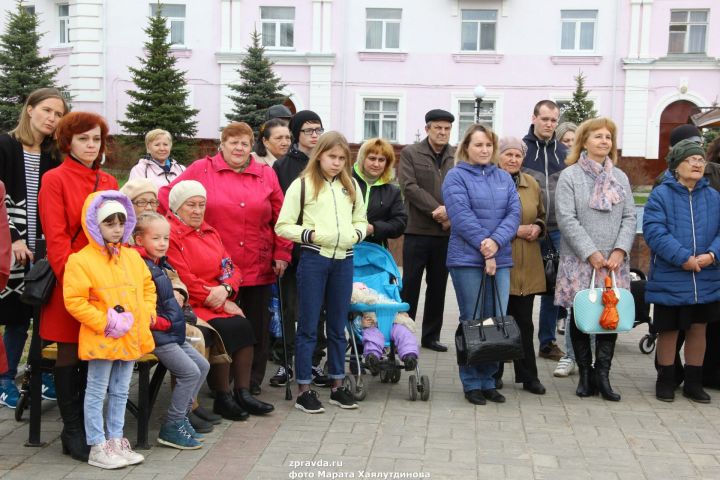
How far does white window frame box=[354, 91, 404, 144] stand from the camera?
29.3 meters

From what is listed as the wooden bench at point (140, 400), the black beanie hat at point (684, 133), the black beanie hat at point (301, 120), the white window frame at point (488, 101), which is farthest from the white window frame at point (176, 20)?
the wooden bench at point (140, 400)

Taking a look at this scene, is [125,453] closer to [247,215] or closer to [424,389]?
[247,215]

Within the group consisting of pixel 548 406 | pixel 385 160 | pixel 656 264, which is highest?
pixel 385 160

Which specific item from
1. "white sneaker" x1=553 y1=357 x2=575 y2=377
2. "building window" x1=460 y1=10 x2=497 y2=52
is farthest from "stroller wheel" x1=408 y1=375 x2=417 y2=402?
"building window" x1=460 y1=10 x2=497 y2=52

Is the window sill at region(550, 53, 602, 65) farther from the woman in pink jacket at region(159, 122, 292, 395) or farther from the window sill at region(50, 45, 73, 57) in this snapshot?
the woman in pink jacket at region(159, 122, 292, 395)

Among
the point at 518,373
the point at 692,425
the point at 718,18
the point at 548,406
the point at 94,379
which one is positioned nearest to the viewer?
the point at 94,379

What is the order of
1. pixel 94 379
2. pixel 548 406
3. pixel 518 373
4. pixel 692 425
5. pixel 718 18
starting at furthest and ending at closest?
1. pixel 718 18
2. pixel 518 373
3. pixel 548 406
4. pixel 692 425
5. pixel 94 379

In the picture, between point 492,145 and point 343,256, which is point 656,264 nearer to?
point 492,145

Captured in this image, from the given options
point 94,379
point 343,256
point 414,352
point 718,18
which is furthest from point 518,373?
point 718,18

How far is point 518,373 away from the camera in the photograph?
686 cm

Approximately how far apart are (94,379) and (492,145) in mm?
3280

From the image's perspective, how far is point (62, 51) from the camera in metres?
30.2

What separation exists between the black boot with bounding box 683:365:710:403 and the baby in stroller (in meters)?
2.11

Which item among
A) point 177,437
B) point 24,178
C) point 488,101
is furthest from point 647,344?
point 488,101
